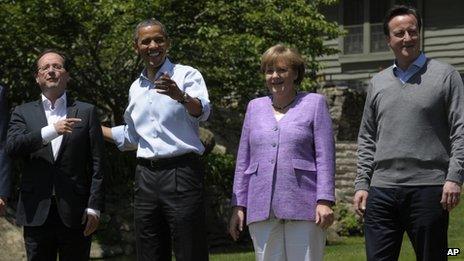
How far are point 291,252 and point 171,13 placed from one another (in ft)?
24.2

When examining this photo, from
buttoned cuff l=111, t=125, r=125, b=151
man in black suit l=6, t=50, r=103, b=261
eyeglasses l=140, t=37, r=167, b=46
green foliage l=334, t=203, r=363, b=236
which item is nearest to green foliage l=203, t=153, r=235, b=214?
green foliage l=334, t=203, r=363, b=236

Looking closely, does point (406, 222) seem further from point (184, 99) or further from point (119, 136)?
point (119, 136)

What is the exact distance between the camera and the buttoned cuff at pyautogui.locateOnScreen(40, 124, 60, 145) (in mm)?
5832

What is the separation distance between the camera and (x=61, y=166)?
6.08 meters

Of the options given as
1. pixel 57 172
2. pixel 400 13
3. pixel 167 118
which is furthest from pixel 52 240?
pixel 400 13

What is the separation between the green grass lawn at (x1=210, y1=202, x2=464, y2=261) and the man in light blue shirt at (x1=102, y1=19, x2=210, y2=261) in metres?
4.65

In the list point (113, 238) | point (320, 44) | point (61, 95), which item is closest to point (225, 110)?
point (320, 44)

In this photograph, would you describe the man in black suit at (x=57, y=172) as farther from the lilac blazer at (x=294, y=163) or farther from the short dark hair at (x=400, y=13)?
the short dark hair at (x=400, y=13)

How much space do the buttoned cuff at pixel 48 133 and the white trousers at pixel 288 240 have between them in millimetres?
1396

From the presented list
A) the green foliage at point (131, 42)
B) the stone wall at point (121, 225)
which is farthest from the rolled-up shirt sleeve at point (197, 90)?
the green foliage at point (131, 42)

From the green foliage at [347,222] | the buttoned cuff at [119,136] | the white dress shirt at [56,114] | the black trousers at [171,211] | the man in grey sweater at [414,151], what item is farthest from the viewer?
the green foliage at [347,222]

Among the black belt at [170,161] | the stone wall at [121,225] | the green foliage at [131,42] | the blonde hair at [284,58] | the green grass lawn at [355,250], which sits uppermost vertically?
the green foliage at [131,42]

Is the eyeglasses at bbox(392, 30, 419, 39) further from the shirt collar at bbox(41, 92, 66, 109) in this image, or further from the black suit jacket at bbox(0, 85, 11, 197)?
the black suit jacket at bbox(0, 85, 11, 197)

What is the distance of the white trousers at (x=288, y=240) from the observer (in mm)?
5489
